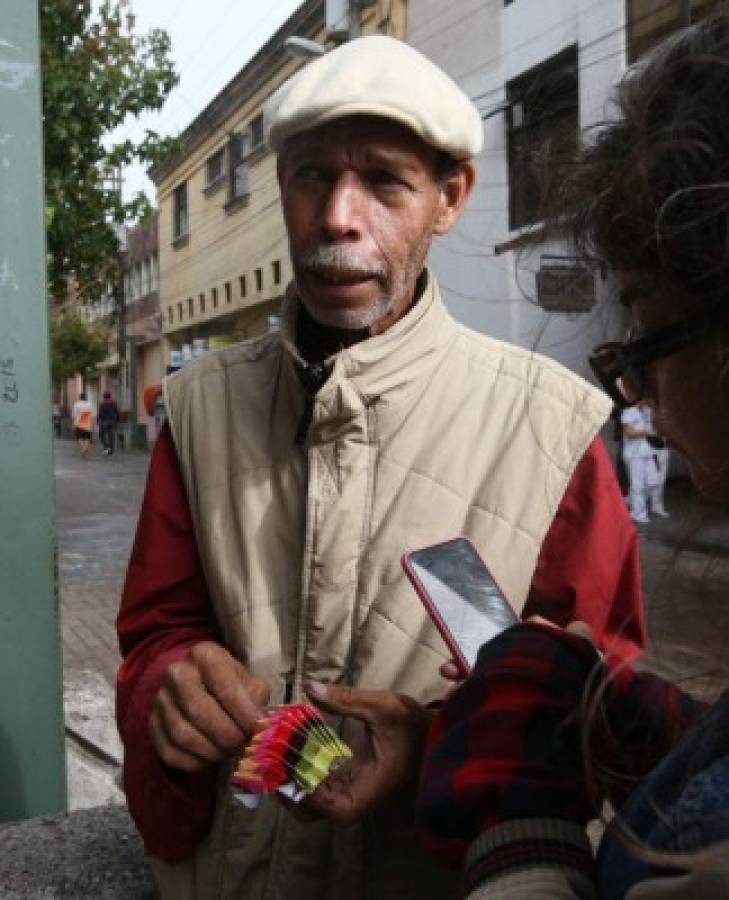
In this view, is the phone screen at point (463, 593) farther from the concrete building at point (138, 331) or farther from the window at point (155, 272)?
the window at point (155, 272)

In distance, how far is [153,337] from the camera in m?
32.0

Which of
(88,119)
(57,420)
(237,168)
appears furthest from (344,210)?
(57,420)

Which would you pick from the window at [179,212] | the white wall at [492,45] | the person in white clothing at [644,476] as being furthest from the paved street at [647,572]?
the window at [179,212]

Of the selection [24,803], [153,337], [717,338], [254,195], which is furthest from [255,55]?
[717,338]

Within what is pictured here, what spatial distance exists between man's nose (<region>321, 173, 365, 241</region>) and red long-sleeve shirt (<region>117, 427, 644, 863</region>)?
15.8 inches

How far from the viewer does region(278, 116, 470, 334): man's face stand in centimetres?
142

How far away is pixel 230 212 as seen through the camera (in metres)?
24.1

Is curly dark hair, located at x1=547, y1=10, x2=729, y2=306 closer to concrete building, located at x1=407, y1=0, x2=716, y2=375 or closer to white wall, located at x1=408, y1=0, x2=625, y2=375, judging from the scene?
concrete building, located at x1=407, y1=0, x2=716, y2=375

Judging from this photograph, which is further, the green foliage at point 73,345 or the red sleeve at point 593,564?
the green foliage at point 73,345

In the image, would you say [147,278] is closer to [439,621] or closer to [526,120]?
[526,120]

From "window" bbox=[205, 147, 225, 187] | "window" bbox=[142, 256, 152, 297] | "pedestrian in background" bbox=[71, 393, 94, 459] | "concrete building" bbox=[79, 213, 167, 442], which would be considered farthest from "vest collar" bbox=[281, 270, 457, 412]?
"window" bbox=[142, 256, 152, 297]

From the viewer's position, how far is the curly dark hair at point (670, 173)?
27.6 inches

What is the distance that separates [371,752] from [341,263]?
27.7 inches

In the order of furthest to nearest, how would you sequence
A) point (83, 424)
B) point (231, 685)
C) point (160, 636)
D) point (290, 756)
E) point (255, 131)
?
point (83, 424), point (255, 131), point (160, 636), point (231, 685), point (290, 756)
